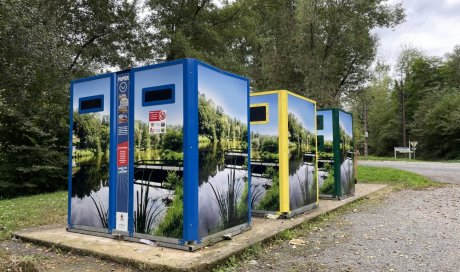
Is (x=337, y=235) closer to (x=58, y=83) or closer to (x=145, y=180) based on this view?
(x=145, y=180)

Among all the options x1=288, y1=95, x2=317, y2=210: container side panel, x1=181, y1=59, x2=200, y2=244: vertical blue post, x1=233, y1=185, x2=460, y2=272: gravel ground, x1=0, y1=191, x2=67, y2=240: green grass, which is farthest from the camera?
x1=288, y1=95, x2=317, y2=210: container side panel

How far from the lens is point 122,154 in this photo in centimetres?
472

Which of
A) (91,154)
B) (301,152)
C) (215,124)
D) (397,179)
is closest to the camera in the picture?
(215,124)

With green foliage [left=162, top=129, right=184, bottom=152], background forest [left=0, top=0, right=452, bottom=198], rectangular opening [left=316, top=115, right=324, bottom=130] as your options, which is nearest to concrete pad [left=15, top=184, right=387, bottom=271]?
green foliage [left=162, top=129, right=184, bottom=152]

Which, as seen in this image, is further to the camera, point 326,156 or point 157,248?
point 326,156

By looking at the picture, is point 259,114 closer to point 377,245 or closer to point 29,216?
point 377,245

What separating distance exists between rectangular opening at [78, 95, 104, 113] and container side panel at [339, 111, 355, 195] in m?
5.31

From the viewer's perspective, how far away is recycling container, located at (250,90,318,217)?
20.2 ft

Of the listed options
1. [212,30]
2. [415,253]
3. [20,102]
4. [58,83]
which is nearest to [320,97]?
[212,30]

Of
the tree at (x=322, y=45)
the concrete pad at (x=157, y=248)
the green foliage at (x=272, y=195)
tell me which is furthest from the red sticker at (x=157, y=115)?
the tree at (x=322, y=45)

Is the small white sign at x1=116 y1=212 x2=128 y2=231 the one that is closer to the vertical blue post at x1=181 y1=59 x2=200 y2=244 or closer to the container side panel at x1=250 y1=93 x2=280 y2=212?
the vertical blue post at x1=181 y1=59 x2=200 y2=244

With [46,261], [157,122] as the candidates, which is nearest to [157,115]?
[157,122]

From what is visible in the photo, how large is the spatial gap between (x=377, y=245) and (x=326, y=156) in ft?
11.8

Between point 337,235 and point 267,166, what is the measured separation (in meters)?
1.61
